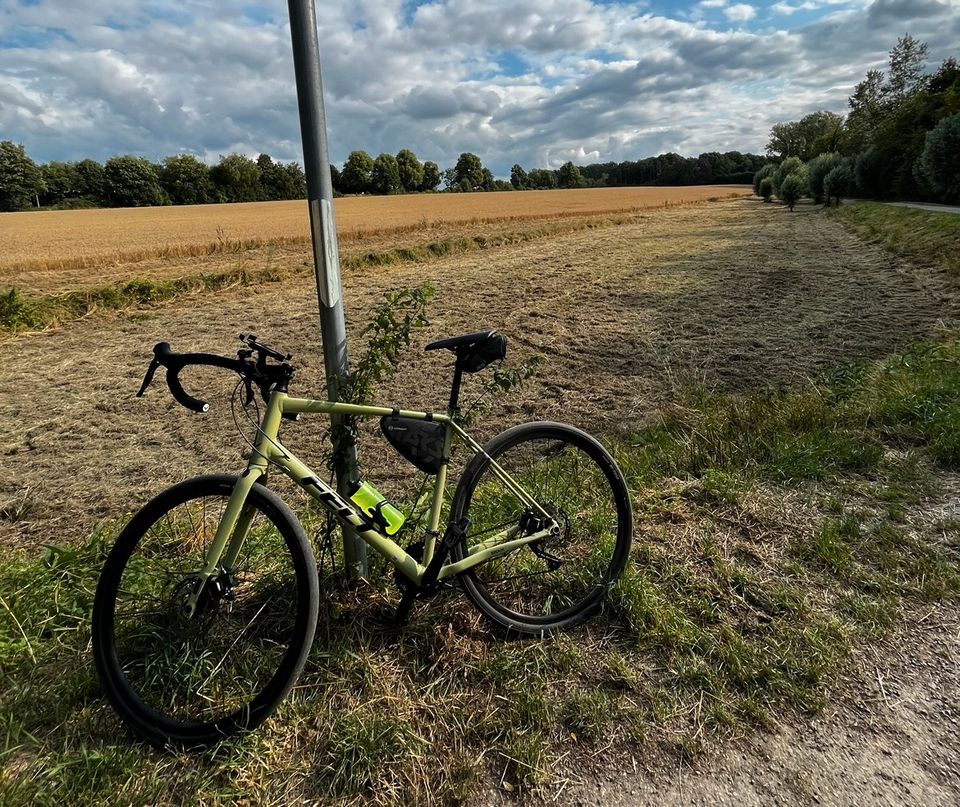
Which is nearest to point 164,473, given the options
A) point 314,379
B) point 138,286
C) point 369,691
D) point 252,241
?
point 314,379

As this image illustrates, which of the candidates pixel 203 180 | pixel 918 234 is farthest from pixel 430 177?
pixel 918 234

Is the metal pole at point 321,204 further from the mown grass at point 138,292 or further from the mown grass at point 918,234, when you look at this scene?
the mown grass at point 918,234

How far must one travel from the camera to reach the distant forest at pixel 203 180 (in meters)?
71.1

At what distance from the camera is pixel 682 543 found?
3086mm

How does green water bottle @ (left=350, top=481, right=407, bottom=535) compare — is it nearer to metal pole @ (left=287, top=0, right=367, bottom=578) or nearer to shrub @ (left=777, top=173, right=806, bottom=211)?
metal pole @ (left=287, top=0, right=367, bottom=578)

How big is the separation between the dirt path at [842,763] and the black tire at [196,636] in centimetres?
116

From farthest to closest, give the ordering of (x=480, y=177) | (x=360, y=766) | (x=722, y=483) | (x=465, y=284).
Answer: (x=480, y=177), (x=465, y=284), (x=722, y=483), (x=360, y=766)

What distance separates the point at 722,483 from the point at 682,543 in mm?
769

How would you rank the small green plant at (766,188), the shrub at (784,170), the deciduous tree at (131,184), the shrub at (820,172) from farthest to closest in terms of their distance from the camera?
1. the deciduous tree at (131,184)
2. the small green plant at (766,188)
3. the shrub at (784,170)
4. the shrub at (820,172)

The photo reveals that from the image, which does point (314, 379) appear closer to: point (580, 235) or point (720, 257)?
point (720, 257)

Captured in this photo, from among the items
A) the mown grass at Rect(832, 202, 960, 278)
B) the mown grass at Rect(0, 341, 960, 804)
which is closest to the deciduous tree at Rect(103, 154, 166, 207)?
the mown grass at Rect(832, 202, 960, 278)

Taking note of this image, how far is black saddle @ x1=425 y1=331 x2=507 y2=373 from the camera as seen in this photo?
2.42 m

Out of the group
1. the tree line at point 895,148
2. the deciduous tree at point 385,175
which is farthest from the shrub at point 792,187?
the deciduous tree at point 385,175

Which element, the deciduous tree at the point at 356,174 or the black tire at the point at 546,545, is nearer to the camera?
the black tire at the point at 546,545
